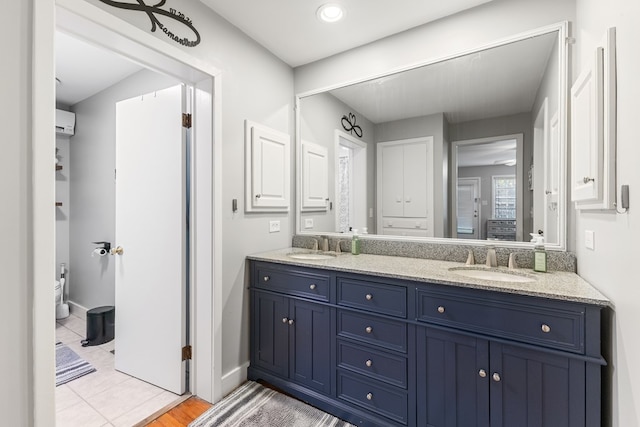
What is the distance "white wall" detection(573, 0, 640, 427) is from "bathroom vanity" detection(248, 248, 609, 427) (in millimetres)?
74

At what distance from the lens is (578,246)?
61.0 inches

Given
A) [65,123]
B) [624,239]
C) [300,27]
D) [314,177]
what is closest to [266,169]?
[314,177]

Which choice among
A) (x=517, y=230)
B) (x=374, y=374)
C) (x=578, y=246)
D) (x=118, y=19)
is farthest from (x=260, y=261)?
(x=578, y=246)

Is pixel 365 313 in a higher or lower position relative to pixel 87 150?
lower

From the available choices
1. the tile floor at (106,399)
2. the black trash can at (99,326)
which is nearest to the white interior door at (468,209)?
the tile floor at (106,399)

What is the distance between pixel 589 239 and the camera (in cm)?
135

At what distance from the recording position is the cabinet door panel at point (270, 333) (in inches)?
80.0

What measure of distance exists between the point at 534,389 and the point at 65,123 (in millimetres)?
4656

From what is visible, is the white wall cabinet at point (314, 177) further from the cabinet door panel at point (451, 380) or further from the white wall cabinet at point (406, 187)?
the cabinet door panel at point (451, 380)

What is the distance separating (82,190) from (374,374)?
363 cm

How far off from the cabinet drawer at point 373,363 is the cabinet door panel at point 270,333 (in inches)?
17.7

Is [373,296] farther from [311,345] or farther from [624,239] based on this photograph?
[624,239]

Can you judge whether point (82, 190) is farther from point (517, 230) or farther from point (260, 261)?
point (517, 230)

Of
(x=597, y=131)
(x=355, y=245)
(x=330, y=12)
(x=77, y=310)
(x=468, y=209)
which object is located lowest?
(x=77, y=310)
